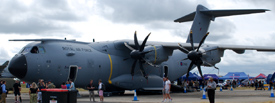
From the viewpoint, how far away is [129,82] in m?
23.6

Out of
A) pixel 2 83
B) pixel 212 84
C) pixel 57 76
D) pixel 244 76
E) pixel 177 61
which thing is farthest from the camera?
pixel 244 76

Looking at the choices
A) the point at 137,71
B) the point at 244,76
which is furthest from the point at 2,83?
the point at 244,76

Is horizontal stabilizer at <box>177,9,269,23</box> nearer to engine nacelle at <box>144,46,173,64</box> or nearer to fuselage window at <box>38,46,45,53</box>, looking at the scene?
engine nacelle at <box>144,46,173,64</box>

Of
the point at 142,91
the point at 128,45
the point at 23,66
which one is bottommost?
the point at 142,91

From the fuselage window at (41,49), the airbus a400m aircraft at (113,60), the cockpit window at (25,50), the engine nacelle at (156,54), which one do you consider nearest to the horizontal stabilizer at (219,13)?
the airbus a400m aircraft at (113,60)

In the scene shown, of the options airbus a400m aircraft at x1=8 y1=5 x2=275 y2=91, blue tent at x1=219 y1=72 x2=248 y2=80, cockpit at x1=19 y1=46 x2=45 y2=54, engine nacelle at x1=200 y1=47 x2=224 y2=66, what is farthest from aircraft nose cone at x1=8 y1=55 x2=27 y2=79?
blue tent at x1=219 y1=72 x2=248 y2=80

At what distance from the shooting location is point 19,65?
715 inches

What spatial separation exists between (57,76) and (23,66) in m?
2.11

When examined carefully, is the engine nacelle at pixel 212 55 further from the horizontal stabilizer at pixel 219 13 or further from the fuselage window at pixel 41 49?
the fuselage window at pixel 41 49

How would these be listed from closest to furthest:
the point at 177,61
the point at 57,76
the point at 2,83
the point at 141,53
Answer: the point at 2,83 < the point at 57,76 < the point at 141,53 < the point at 177,61

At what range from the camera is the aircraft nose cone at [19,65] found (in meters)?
18.2

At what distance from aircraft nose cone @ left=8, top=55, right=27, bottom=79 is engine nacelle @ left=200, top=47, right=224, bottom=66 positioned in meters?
10.9

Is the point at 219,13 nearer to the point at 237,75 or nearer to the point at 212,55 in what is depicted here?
the point at 212,55

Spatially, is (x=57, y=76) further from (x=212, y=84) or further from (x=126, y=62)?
(x=212, y=84)
